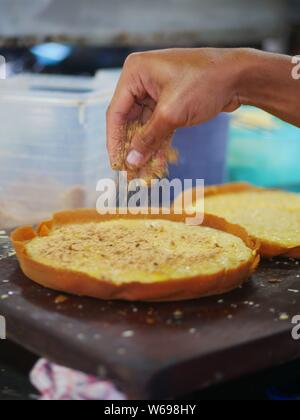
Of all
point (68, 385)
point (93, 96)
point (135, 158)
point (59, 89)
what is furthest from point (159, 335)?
point (59, 89)

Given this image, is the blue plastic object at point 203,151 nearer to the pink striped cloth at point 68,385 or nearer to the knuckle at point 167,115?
the knuckle at point 167,115

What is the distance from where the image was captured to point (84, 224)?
1710 millimetres

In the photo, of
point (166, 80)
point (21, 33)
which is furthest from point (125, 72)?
point (21, 33)

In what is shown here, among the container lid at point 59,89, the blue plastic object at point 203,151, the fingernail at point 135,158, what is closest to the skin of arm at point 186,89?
the fingernail at point 135,158

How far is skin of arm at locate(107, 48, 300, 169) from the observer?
5.01 feet

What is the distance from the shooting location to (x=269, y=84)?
5.53 feet

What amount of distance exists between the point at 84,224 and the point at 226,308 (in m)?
0.52

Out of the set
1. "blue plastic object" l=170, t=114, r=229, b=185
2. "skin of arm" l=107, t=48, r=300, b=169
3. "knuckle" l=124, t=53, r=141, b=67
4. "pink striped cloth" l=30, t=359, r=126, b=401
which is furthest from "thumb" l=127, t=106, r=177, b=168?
"blue plastic object" l=170, t=114, r=229, b=185

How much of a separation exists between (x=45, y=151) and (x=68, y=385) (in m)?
1.12

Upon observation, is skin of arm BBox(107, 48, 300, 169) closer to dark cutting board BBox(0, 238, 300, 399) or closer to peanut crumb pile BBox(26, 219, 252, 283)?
peanut crumb pile BBox(26, 219, 252, 283)

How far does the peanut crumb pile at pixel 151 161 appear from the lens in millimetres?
1642

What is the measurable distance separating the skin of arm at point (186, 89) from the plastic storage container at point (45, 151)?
0.50 m

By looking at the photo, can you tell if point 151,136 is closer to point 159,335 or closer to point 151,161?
point 151,161
